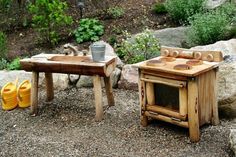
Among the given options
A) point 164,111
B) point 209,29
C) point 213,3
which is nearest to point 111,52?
point 209,29

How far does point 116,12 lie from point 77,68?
138 inches

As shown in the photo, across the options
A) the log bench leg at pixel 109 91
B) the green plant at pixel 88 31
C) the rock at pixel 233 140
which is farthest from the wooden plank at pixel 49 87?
the rock at pixel 233 140

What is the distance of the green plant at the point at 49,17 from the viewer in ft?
25.5

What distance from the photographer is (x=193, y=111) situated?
4.77 meters

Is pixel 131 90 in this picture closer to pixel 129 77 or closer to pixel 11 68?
pixel 129 77

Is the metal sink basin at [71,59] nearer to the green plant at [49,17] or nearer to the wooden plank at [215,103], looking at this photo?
the wooden plank at [215,103]

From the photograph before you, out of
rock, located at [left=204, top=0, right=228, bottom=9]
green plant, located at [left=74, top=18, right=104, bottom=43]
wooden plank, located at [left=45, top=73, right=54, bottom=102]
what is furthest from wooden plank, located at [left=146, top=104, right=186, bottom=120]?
rock, located at [left=204, top=0, right=228, bottom=9]

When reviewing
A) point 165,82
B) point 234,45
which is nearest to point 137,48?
point 234,45

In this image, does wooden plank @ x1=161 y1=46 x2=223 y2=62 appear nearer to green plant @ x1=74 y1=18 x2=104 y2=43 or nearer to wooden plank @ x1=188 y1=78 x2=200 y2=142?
wooden plank @ x1=188 y1=78 x2=200 y2=142

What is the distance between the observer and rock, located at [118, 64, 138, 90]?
21.3 ft

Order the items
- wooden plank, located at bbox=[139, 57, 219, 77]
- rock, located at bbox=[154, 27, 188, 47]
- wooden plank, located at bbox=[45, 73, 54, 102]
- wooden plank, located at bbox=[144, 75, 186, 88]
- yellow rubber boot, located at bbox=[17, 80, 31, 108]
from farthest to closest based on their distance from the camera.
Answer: rock, located at bbox=[154, 27, 188, 47] < wooden plank, located at bbox=[45, 73, 54, 102] < yellow rubber boot, located at bbox=[17, 80, 31, 108] < wooden plank, located at bbox=[144, 75, 186, 88] < wooden plank, located at bbox=[139, 57, 219, 77]

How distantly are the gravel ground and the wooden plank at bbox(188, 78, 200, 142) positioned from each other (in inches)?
3.7

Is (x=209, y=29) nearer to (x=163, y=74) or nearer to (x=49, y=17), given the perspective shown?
(x=163, y=74)

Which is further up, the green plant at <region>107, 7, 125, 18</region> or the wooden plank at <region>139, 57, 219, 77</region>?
the green plant at <region>107, 7, 125, 18</region>
